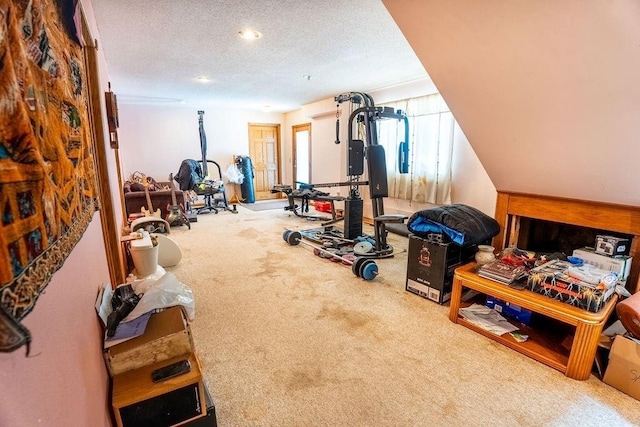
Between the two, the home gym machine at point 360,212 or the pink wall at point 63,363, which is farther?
the home gym machine at point 360,212

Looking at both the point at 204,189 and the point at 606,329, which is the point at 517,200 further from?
the point at 204,189

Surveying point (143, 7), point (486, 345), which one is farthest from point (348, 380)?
point (143, 7)

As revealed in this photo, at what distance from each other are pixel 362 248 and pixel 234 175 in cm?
481

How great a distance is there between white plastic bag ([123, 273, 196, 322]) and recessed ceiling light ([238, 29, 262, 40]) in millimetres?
2150

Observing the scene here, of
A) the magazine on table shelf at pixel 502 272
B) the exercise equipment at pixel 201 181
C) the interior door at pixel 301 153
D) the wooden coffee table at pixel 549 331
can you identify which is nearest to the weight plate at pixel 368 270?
the wooden coffee table at pixel 549 331

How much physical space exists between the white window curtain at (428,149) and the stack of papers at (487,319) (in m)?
2.16

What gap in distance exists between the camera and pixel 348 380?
1.68 meters

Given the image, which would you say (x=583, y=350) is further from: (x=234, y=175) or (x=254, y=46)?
(x=234, y=175)

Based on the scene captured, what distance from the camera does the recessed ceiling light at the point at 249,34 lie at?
2.63 meters

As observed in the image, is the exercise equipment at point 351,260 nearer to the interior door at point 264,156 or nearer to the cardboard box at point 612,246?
the cardboard box at point 612,246

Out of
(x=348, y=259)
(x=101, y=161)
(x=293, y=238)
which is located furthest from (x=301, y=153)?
(x=101, y=161)

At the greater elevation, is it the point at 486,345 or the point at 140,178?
the point at 140,178

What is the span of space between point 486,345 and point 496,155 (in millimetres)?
1375

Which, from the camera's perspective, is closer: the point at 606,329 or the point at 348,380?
the point at 348,380
